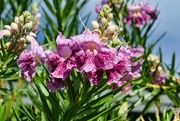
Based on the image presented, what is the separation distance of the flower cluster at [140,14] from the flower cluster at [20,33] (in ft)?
5.02

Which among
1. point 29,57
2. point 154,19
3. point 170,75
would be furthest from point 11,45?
point 154,19

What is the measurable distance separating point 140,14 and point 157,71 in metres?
0.48

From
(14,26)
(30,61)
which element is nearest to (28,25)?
(14,26)

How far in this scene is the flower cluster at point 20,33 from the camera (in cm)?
135

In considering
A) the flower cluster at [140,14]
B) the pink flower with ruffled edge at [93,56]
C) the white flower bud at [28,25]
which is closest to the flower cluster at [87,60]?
the pink flower with ruffled edge at [93,56]

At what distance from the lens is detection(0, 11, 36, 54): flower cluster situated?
4.44 feet

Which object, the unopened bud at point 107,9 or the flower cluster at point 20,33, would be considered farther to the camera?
the flower cluster at point 20,33

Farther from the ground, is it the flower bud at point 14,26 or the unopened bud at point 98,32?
the flower bud at point 14,26

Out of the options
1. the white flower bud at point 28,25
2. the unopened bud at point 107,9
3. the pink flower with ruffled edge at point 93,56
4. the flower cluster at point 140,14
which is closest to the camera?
the pink flower with ruffled edge at point 93,56

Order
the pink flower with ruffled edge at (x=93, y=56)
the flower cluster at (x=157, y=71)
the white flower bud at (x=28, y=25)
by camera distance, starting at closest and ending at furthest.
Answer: the pink flower with ruffled edge at (x=93, y=56)
the white flower bud at (x=28, y=25)
the flower cluster at (x=157, y=71)

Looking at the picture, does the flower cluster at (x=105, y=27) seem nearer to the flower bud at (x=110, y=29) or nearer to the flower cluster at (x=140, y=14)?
the flower bud at (x=110, y=29)

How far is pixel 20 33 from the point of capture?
1.38 metres

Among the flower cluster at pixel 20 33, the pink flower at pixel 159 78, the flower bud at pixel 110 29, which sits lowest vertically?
the pink flower at pixel 159 78

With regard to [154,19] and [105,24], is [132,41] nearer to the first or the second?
[154,19]
